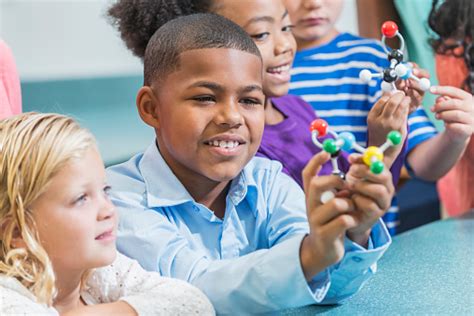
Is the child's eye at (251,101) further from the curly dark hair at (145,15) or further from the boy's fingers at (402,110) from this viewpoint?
the curly dark hair at (145,15)

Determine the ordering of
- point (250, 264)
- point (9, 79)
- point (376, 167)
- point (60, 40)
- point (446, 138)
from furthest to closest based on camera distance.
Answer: point (60, 40) < point (446, 138) < point (9, 79) < point (250, 264) < point (376, 167)

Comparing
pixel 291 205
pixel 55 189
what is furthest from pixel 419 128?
pixel 55 189

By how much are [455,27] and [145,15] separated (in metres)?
0.68

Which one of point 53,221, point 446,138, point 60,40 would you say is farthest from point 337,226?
point 60,40

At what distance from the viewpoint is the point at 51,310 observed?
26.5 inches

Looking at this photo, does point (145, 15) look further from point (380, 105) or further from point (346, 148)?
point (346, 148)

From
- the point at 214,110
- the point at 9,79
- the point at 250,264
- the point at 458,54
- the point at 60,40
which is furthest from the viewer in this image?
the point at 60,40

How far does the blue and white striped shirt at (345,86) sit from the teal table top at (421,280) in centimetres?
22

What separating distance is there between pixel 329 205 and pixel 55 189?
23cm

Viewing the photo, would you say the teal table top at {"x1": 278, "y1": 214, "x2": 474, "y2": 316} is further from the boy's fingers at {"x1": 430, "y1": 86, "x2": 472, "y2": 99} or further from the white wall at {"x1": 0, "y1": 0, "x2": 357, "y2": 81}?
the white wall at {"x1": 0, "y1": 0, "x2": 357, "y2": 81}

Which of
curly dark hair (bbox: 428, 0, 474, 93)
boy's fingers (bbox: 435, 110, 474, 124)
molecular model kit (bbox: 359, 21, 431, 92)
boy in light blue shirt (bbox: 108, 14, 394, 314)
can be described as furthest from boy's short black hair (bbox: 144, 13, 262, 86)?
curly dark hair (bbox: 428, 0, 474, 93)

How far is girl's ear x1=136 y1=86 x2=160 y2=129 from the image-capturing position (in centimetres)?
92

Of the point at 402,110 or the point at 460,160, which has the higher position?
the point at 402,110

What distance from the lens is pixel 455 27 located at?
4.99 ft
